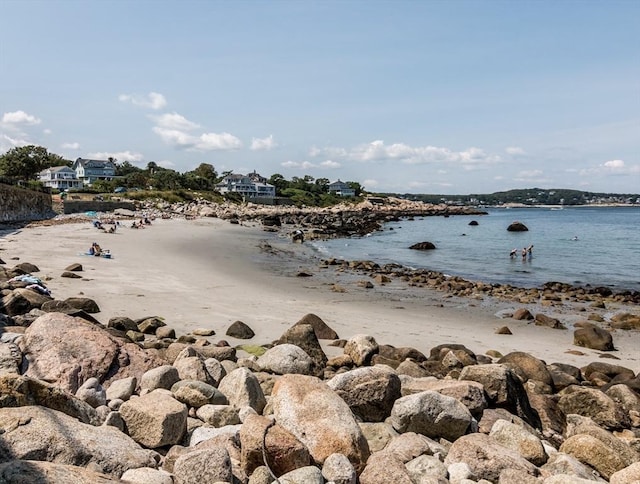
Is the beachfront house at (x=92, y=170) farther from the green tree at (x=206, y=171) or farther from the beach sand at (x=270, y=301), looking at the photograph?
the beach sand at (x=270, y=301)

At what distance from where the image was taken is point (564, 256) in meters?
41.0

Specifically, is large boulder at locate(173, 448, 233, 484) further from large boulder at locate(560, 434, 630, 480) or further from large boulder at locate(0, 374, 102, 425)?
large boulder at locate(560, 434, 630, 480)

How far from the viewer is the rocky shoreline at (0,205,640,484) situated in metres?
4.48

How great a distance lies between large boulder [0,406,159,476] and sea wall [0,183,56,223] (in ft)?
146

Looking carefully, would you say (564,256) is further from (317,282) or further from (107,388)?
(107,388)

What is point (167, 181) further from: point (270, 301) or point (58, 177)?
point (270, 301)

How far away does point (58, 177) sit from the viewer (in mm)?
98188

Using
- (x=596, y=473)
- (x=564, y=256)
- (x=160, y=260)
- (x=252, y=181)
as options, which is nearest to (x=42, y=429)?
(x=596, y=473)

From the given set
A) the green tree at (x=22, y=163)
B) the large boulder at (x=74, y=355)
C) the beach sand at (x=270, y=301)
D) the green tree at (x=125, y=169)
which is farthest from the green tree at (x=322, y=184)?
the large boulder at (x=74, y=355)

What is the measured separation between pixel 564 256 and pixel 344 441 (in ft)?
136

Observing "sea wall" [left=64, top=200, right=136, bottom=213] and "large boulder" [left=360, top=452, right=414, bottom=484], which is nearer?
"large boulder" [left=360, top=452, right=414, bottom=484]

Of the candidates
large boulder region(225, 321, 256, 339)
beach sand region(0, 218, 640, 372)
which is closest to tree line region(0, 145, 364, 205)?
beach sand region(0, 218, 640, 372)

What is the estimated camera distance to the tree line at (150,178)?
8262cm

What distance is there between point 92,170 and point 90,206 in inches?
2064
